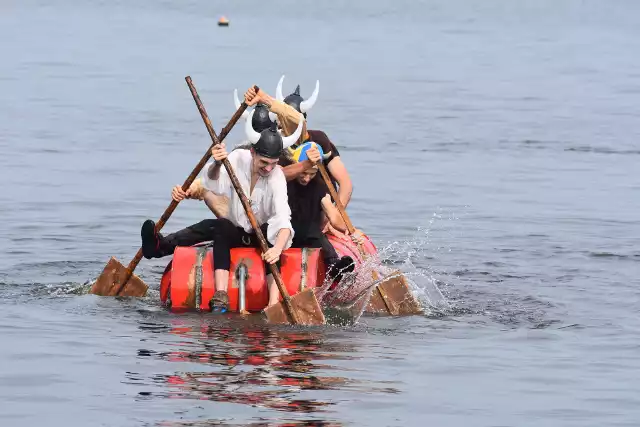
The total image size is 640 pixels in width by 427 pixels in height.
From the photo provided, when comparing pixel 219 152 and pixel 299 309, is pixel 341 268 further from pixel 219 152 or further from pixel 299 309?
pixel 219 152

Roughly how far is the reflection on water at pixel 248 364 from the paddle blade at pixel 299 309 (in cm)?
11

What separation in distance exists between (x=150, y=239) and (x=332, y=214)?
182cm

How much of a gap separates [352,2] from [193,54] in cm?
2972

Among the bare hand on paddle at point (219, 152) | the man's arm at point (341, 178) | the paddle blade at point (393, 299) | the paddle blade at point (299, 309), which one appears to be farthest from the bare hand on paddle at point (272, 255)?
the man's arm at point (341, 178)

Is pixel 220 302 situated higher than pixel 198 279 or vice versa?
pixel 198 279

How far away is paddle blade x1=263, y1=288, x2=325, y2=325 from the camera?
14.1 m

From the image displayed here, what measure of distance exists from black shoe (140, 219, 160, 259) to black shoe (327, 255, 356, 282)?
162cm

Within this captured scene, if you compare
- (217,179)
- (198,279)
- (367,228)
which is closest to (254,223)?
(217,179)

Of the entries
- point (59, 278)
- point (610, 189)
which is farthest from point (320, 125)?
point (59, 278)

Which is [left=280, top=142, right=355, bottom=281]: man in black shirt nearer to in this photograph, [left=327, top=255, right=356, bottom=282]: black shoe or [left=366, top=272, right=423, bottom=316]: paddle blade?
[left=327, top=255, right=356, bottom=282]: black shoe

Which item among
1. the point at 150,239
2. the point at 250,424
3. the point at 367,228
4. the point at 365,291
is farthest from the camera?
the point at 367,228

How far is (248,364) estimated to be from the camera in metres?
12.6

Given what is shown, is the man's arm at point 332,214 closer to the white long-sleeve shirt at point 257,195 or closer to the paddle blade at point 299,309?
the white long-sleeve shirt at point 257,195

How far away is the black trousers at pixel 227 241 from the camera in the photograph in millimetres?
14297
